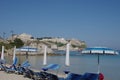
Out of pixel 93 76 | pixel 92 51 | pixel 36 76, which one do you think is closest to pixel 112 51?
pixel 92 51

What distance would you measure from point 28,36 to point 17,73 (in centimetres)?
14219

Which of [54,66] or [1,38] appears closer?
[54,66]

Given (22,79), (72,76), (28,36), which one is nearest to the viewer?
(72,76)

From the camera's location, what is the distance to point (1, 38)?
117938mm

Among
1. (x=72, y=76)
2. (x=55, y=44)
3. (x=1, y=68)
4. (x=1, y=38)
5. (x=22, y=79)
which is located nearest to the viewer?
(x=72, y=76)

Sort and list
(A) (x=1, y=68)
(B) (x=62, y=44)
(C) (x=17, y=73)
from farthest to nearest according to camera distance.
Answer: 1. (B) (x=62, y=44)
2. (A) (x=1, y=68)
3. (C) (x=17, y=73)

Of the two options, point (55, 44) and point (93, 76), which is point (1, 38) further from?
point (93, 76)

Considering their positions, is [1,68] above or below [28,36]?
below

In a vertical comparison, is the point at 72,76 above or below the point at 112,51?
below

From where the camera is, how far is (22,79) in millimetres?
15570

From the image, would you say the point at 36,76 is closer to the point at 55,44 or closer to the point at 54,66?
the point at 54,66

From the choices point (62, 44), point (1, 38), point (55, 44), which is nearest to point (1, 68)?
point (1, 38)

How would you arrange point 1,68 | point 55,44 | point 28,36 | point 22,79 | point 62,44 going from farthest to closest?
point 62,44, point 55,44, point 28,36, point 1,68, point 22,79

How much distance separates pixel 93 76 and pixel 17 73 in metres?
8.38
